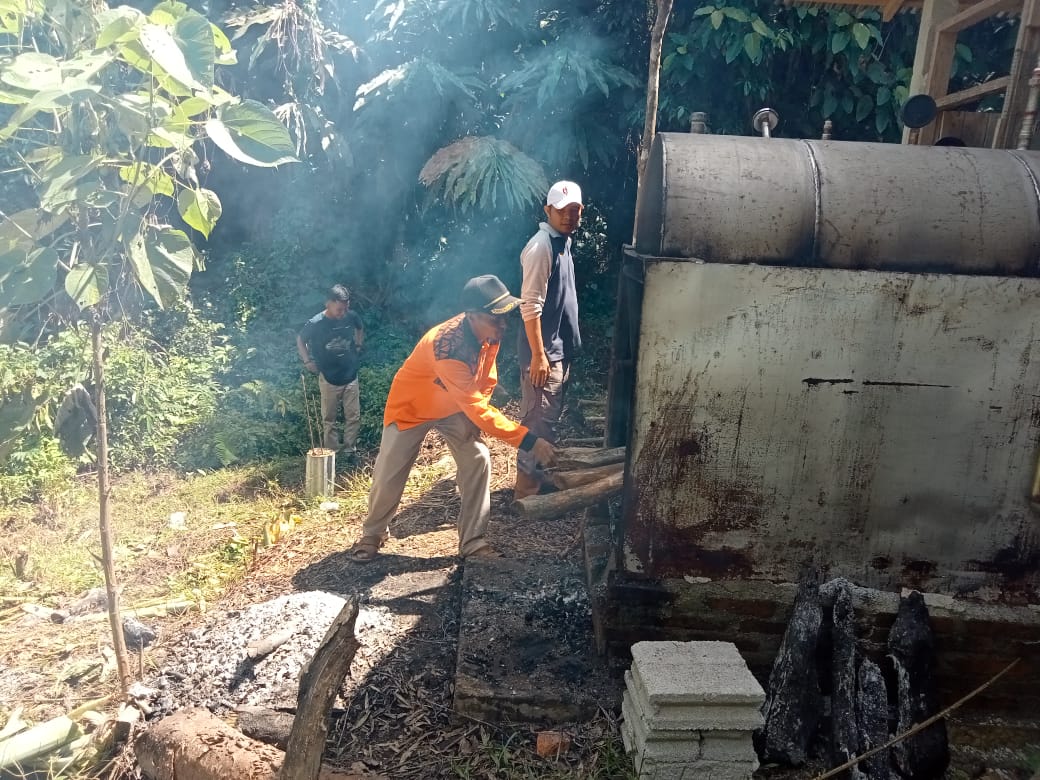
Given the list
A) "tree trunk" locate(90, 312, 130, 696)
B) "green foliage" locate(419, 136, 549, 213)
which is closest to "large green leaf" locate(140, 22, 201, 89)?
"tree trunk" locate(90, 312, 130, 696)

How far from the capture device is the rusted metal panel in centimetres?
340

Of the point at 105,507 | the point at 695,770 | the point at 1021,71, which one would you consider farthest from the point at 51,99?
the point at 1021,71

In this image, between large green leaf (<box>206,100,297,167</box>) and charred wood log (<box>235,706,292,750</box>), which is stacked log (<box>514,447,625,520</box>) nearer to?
charred wood log (<box>235,706,292,750</box>)

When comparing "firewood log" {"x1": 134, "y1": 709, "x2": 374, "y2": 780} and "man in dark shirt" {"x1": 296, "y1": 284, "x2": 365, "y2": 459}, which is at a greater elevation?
"man in dark shirt" {"x1": 296, "y1": 284, "x2": 365, "y2": 459}

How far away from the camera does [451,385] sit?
14.9ft

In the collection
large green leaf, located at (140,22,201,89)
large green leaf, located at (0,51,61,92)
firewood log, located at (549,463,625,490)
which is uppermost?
large green leaf, located at (140,22,201,89)

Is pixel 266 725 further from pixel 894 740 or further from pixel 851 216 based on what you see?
pixel 851 216

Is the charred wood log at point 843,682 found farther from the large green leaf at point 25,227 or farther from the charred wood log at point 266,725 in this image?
the large green leaf at point 25,227

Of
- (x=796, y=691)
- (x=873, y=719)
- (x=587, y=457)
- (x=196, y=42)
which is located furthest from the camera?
(x=587, y=457)

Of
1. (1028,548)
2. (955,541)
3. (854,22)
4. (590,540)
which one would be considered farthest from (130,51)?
(854,22)

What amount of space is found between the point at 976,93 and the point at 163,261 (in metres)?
4.94

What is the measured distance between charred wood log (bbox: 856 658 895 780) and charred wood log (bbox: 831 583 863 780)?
28 millimetres

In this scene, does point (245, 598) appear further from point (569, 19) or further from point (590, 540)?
point (569, 19)

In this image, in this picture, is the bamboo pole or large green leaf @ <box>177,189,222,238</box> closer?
large green leaf @ <box>177,189,222,238</box>
